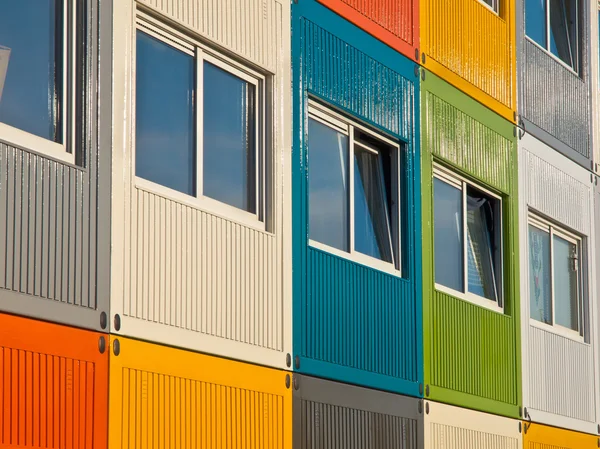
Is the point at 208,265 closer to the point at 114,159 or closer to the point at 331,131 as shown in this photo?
the point at 114,159

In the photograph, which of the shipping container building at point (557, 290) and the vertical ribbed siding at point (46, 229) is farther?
the shipping container building at point (557, 290)

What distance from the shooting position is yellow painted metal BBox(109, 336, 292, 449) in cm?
893

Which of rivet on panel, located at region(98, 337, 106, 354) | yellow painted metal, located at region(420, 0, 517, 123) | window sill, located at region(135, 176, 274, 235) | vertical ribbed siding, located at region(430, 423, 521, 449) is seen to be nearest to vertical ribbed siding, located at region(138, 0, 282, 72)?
window sill, located at region(135, 176, 274, 235)

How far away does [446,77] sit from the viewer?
46.4ft

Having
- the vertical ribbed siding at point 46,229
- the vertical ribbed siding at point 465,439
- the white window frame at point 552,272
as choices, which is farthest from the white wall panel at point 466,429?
the vertical ribbed siding at point 46,229

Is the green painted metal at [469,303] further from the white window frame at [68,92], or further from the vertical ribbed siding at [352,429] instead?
the white window frame at [68,92]

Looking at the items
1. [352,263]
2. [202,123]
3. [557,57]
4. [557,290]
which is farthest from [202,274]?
[557,57]

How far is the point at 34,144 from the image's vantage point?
27.9ft

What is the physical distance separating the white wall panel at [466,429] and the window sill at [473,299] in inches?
45.4

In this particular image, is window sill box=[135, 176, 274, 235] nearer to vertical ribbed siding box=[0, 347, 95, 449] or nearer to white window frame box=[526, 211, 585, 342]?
vertical ribbed siding box=[0, 347, 95, 449]

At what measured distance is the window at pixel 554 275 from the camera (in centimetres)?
1616

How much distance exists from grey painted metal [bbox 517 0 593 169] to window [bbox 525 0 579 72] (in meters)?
0.11

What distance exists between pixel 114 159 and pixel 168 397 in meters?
1.69

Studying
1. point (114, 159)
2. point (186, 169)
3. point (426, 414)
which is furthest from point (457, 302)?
point (114, 159)
